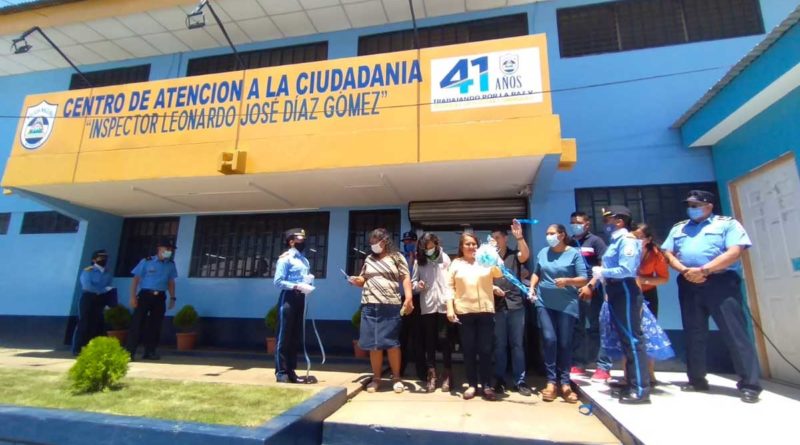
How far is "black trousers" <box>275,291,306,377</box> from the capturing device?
4168 millimetres

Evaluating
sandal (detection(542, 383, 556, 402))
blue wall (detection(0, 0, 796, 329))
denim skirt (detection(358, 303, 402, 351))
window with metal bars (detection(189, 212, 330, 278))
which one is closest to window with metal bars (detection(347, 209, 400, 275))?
blue wall (detection(0, 0, 796, 329))

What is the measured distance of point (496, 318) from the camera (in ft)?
13.4

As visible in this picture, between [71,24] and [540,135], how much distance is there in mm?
9394

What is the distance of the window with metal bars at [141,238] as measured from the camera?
764cm

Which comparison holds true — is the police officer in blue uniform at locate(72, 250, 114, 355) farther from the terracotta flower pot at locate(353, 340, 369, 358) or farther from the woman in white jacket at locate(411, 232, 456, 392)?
the woman in white jacket at locate(411, 232, 456, 392)

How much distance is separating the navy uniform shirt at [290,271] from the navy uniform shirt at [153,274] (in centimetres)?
290

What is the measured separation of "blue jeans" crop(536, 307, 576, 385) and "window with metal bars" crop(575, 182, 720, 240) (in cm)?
235

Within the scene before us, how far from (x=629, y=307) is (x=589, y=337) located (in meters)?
1.70

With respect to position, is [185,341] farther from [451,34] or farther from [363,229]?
[451,34]

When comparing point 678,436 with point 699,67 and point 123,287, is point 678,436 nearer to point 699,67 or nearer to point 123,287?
point 699,67

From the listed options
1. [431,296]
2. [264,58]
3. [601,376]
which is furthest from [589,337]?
[264,58]

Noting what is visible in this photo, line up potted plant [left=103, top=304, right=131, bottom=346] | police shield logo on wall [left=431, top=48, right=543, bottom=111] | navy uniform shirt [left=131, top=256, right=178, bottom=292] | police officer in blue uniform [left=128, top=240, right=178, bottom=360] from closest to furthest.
A: police shield logo on wall [left=431, top=48, right=543, bottom=111] → police officer in blue uniform [left=128, top=240, right=178, bottom=360] → navy uniform shirt [left=131, top=256, right=178, bottom=292] → potted plant [left=103, top=304, right=131, bottom=346]

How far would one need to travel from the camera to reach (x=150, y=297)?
5840 millimetres

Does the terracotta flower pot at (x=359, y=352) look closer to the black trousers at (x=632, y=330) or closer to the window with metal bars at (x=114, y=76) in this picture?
the black trousers at (x=632, y=330)
